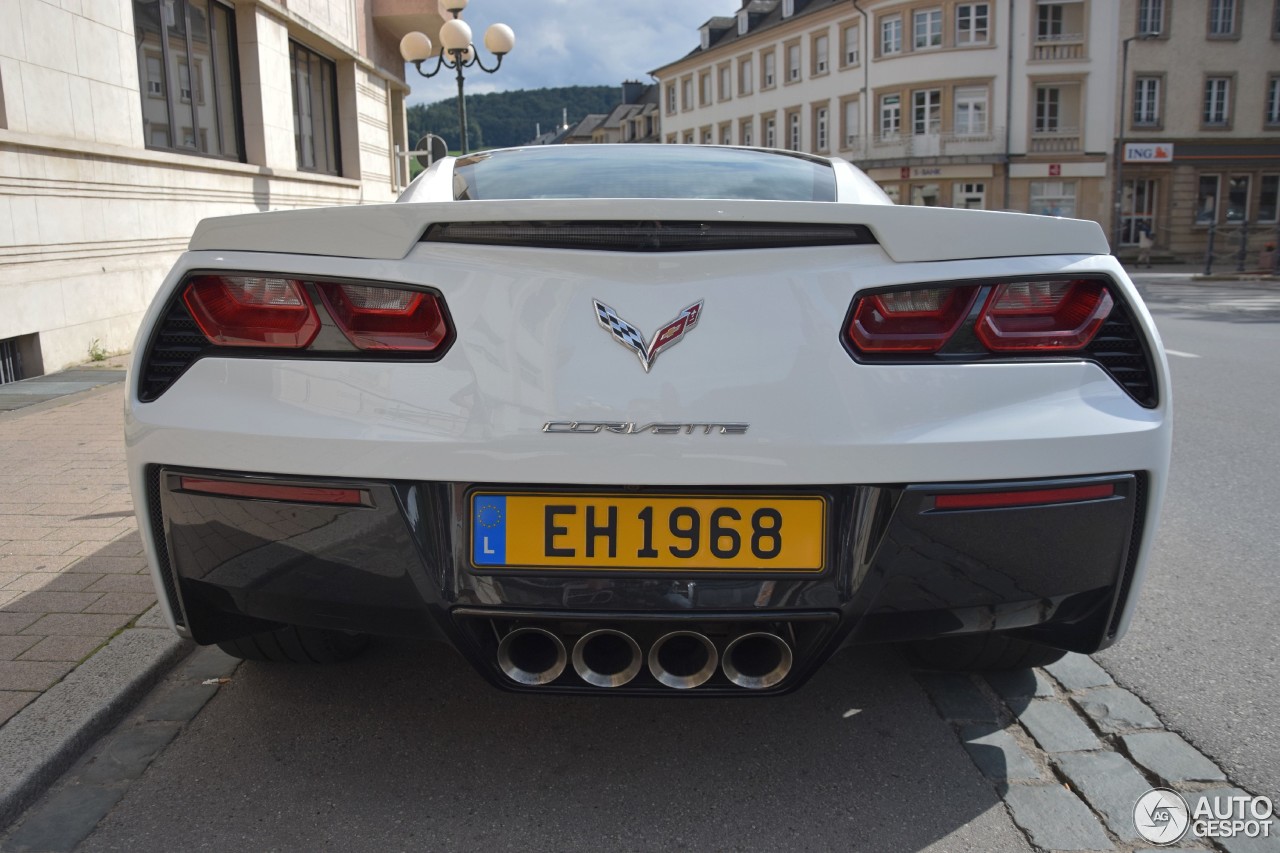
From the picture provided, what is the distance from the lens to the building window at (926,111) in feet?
152

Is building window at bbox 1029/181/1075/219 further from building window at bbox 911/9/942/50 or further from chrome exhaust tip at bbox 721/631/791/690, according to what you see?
chrome exhaust tip at bbox 721/631/791/690

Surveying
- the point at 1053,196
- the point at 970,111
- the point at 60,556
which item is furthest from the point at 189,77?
the point at 1053,196

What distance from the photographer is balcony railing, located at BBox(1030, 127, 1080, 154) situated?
44406 mm

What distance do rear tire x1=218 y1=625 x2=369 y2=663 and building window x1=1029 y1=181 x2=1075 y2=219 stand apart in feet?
152

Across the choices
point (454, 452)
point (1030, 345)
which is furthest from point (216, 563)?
point (1030, 345)

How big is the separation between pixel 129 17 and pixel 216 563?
10052mm

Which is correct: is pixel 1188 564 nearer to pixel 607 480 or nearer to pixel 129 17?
pixel 607 480

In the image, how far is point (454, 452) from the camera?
1938 millimetres

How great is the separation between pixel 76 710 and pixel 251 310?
3.94 ft

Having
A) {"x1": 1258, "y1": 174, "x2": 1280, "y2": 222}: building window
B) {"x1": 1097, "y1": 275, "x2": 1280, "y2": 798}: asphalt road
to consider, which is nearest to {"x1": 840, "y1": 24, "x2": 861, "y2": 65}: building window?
{"x1": 1258, "y1": 174, "x2": 1280, "y2": 222}: building window

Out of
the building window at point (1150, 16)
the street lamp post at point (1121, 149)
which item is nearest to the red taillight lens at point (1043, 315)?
the street lamp post at point (1121, 149)

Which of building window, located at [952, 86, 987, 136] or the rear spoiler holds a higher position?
building window, located at [952, 86, 987, 136]

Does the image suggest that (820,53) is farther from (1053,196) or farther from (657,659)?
(657,659)

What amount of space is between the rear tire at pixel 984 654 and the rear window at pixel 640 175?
3.93 ft
